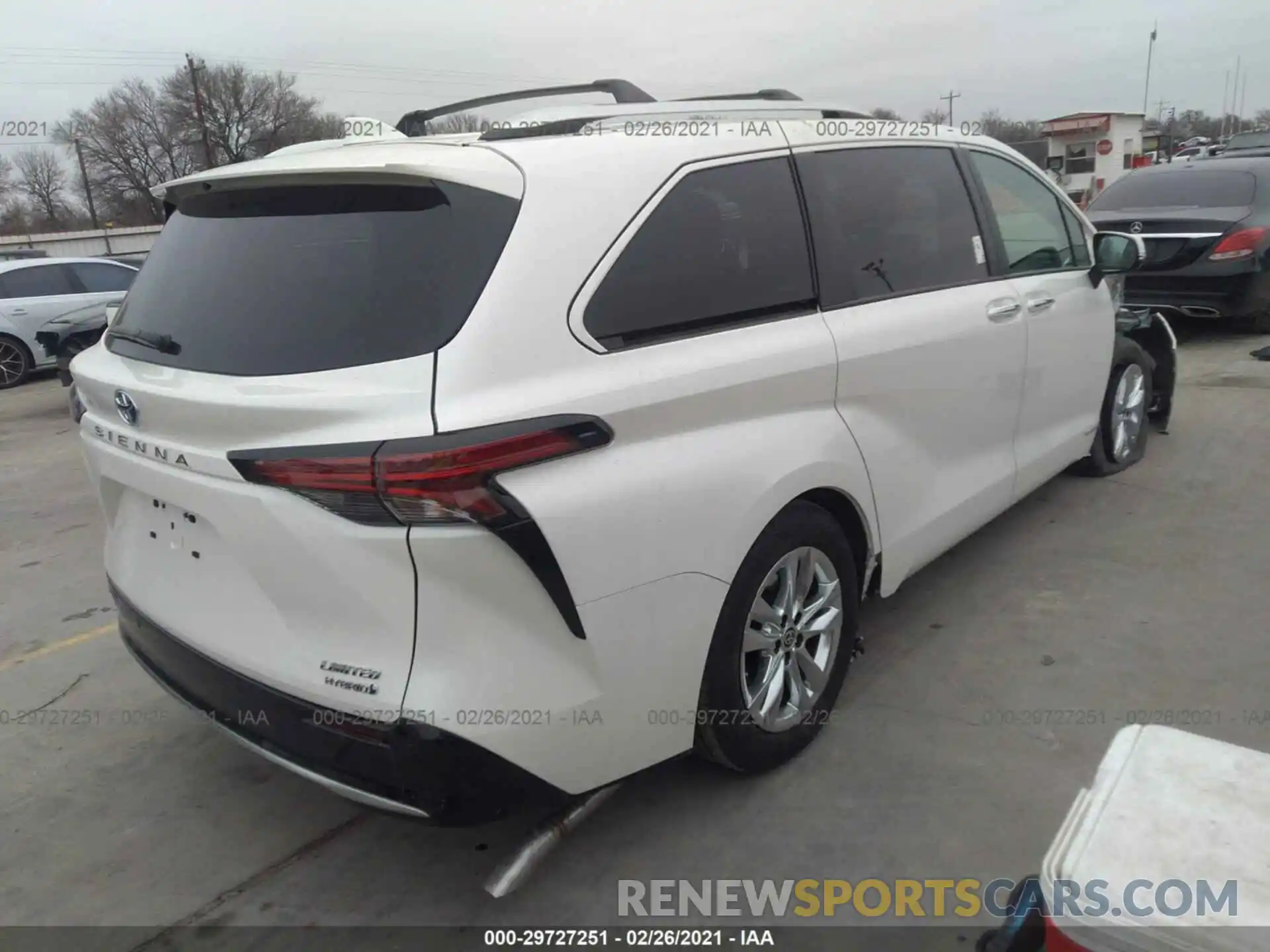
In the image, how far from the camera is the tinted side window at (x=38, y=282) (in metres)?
11.5

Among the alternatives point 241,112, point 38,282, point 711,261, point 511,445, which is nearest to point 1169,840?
point 511,445

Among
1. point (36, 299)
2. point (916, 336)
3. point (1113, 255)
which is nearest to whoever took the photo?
point (916, 336)

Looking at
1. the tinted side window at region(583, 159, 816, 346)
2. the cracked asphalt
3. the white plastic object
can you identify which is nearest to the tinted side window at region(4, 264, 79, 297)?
the cracked asphalt

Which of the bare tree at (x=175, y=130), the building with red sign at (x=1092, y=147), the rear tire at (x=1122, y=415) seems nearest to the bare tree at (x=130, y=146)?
the bare tree at (x=175, y=130)

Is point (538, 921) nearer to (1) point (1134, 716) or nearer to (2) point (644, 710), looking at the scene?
(2) point (644, 710)

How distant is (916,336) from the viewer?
317 cm

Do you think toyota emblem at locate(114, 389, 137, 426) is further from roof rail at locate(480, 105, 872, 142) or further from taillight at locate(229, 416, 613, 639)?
roof rail at locate(480, 105, 872, 142)

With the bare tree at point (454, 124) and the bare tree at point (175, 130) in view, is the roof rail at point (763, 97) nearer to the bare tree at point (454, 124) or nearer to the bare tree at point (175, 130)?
the bare tree at point (454, 124)

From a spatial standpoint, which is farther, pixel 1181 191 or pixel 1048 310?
pixel 1181 191

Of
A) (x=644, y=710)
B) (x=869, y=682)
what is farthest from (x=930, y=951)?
(x=869, y=682)

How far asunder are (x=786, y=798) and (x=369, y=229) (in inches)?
74.9

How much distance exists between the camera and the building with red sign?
24.3 meters

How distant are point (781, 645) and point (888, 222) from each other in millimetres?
1507

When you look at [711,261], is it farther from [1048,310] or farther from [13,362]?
[13,362]
